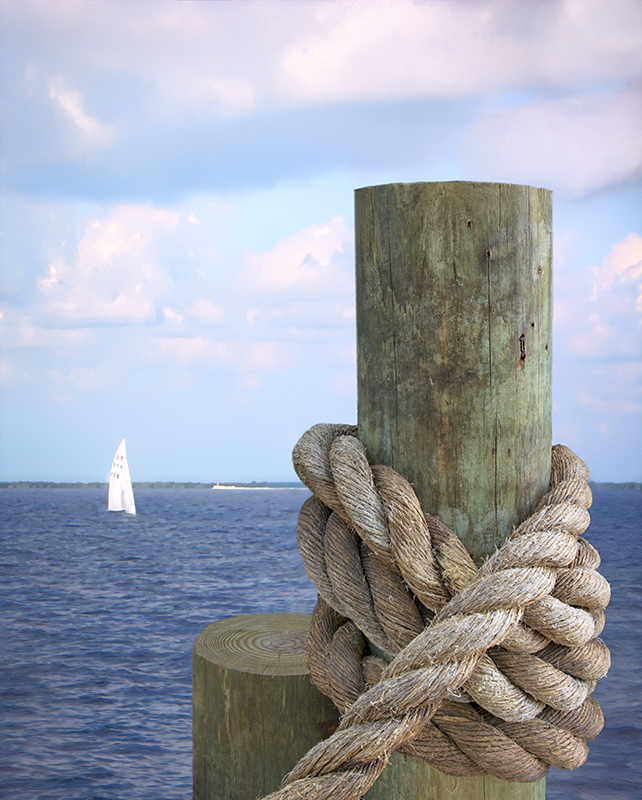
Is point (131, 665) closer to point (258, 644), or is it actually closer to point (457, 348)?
point (258, 644)

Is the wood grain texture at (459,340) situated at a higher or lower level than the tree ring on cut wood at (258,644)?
higher

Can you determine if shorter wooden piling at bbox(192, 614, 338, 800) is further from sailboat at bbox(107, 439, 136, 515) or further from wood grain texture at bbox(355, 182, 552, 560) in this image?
sailboat at bbox(107, 439, 136, 515)

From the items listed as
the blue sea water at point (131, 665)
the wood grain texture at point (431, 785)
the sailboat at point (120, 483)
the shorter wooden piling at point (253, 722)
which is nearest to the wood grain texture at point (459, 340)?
the wood grain texture at point (431, 785)

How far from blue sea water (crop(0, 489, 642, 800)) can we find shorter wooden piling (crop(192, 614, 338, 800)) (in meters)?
5.60

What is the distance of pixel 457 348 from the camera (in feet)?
5.26

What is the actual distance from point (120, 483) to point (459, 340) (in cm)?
4055

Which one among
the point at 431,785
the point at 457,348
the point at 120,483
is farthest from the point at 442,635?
the point at 120,483

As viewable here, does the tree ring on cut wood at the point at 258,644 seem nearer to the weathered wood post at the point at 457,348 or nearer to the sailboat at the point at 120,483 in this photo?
the weathered wood post at the point at 457,348

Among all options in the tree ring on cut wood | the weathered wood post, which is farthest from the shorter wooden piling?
the weathered wood post

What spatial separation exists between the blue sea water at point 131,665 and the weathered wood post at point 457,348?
657cm

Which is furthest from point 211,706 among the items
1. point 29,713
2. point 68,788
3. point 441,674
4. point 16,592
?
point 16,592

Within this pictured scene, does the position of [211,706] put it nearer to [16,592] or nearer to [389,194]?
[389,194]

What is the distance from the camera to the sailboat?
37562 mm

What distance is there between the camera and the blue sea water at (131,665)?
7.50 metres
